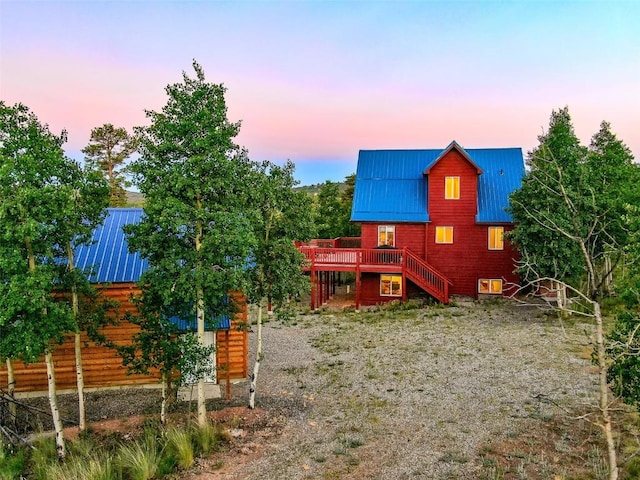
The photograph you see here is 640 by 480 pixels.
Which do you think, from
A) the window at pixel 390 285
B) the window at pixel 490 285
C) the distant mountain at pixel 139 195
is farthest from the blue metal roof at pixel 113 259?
the window at pixel 490 285

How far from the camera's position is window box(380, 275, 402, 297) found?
79.8 feet

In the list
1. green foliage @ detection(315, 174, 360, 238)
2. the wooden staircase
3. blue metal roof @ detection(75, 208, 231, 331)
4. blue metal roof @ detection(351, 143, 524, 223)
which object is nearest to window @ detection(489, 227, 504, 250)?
blue metal roof @ detection(351, 143, 524, 223)

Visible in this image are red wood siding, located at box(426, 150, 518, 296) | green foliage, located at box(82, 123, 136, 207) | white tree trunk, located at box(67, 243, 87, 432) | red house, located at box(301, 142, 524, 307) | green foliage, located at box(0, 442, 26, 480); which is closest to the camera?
green foliage, located at box(0, 442, 26, 480)

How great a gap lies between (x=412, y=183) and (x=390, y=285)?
21.4 feet

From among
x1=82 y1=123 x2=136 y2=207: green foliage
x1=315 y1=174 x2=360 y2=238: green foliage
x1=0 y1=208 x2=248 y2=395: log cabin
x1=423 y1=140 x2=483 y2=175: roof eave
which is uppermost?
x1=82 y1=123 x2=136 y2=207: green foliage

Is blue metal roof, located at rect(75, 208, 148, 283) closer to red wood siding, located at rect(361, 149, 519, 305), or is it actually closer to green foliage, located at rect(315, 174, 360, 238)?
red wood siding, located at rect(361, 149, 519, 305)

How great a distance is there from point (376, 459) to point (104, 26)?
1758 cm

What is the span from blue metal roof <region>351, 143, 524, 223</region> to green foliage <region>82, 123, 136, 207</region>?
2009 cm

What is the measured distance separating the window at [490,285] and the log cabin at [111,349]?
1615 cm

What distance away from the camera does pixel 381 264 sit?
74.3 feet

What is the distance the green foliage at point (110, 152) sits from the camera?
110 feet

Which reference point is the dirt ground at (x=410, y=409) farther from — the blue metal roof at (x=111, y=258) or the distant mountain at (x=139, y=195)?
the distant mountain at (x=139, y=195)

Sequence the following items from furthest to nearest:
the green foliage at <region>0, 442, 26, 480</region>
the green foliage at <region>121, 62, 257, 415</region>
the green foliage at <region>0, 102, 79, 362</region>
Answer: the green foliage at <region>121, 62, 257, 415</region> → the green foliage at <region>0, 442, 26, 480</region> → the green foliage at <region>0, 102, 79, 362</region>

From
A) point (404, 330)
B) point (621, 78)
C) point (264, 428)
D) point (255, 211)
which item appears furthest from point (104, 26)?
point (621, 78)
